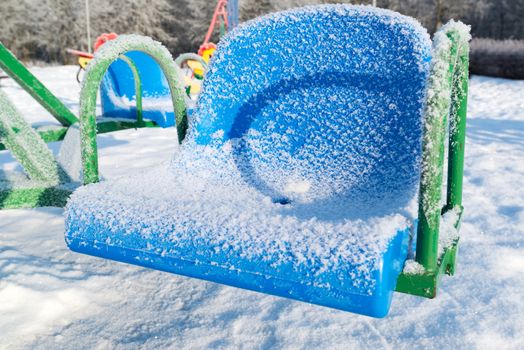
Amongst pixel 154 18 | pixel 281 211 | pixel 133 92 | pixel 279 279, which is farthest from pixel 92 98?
pixel 154 18

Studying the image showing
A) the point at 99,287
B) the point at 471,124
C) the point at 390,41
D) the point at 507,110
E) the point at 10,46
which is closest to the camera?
the point at 390,41

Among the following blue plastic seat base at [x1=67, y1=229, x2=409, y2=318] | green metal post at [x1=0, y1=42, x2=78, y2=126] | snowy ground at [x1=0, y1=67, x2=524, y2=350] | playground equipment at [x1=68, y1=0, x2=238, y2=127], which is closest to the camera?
blue plastic seat base at [x1=67, y1=229, x2=409, y2=318]

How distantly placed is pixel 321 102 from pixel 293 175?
0.67ft

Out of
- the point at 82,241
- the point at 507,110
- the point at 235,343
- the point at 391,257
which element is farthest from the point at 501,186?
the point at 507,110

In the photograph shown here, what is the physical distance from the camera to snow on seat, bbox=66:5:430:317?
0.78 metres

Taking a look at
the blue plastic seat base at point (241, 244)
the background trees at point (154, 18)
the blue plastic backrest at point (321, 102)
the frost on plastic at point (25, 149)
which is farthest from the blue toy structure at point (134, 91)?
the background trees at point (154, 18)

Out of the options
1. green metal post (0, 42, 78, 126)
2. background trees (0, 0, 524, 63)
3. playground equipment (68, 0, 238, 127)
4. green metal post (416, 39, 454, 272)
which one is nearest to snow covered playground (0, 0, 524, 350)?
green metal post (416, 39, 454, 272)

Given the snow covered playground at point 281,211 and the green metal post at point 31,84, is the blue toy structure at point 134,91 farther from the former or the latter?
the snow covered playground at point 281,211

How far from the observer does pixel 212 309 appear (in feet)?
4.66

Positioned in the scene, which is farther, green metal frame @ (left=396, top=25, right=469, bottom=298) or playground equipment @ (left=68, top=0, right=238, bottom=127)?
playground equipment @ (left=68, top=0, right=238, bottom=127)

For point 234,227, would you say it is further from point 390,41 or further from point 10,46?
point 10,46

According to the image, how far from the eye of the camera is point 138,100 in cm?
265

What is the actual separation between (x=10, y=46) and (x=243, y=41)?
1574 centimetres

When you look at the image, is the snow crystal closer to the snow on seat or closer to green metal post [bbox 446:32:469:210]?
the snow on seat
